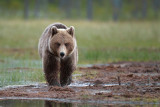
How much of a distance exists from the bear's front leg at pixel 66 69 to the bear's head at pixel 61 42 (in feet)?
1.28

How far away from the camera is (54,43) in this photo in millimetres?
8766

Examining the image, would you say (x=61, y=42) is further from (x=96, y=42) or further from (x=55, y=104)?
(x=96, y=42)

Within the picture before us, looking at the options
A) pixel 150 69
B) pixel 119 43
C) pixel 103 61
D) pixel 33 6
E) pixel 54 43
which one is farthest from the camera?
pixel 33 6

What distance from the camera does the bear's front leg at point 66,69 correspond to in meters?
9.33

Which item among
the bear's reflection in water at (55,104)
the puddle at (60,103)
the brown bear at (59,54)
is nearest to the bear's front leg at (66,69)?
the brown bear at (59,54)

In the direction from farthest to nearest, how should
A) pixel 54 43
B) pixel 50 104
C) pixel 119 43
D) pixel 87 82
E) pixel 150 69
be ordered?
1. pixel 119 43
2. pixel 150 69
3. pixel 87 82
4. pixel 54 43
5. pixel 50 104

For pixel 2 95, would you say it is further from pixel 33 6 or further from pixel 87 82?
pixel 33 6

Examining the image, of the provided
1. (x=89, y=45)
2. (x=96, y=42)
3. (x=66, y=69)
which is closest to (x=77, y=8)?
(x=96, y=42)

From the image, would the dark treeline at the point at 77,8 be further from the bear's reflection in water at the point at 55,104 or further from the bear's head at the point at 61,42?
the bear's reflection in water at the point at 55,104

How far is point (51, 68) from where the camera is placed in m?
9.30

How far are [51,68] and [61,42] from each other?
32.9 inches

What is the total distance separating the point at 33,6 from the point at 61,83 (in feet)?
232

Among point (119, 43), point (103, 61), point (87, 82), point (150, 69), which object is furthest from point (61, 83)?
point (119, 43)

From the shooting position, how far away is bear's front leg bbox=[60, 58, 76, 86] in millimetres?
9328
